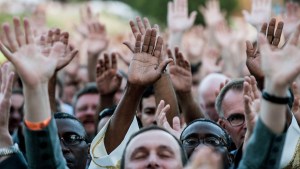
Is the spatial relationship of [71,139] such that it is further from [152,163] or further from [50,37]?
[152,163]

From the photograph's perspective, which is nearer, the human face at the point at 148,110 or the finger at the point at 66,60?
the finger at the point at 66,60

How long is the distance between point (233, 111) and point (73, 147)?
1.50 metres

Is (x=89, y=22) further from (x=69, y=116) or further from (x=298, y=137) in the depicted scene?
(x=298, y=137)

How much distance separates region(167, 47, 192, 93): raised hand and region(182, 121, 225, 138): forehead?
1292 millimetres

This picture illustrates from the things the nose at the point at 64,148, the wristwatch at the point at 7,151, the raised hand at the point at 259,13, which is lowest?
the raised hand at the point at 259,13

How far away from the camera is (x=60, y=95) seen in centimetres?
1040

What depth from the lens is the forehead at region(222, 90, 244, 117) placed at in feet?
23.8

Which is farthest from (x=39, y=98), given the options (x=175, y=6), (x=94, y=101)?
(x=175, y=6)

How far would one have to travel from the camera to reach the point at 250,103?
5.19m

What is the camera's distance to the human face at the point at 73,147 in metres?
6.16

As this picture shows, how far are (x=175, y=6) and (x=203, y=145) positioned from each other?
3943 mm

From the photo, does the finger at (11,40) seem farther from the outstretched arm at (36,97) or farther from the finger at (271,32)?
the finger at (271,32)

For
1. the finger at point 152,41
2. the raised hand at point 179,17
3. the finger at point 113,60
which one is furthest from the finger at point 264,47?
the raised hand at point 179,17

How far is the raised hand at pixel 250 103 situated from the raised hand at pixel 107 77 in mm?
2432
